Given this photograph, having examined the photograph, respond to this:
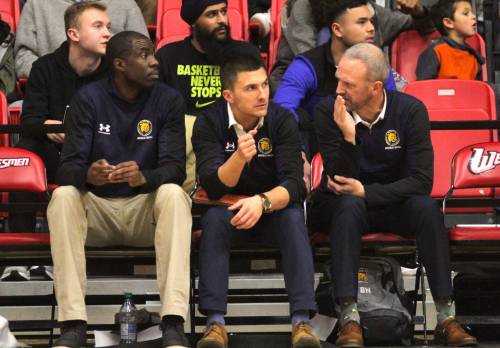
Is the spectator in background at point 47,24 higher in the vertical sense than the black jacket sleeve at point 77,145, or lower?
higher

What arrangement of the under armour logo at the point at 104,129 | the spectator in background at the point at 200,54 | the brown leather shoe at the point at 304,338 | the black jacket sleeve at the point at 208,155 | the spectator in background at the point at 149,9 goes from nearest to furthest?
the brown leather shoe at the point at 304,338, the black jacket sleeve at the point at 208,155, the under armour logo at the point at 104,129, the spectator in background at the point at 200,54, the spectator in background at the point at 149,9

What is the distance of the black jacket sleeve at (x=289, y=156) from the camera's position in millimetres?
5375

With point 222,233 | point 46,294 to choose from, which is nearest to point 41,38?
point 46,294

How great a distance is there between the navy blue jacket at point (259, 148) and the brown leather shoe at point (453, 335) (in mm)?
900

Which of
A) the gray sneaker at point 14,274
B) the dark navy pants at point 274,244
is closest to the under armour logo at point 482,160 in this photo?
the dark navy pants at point 274,244

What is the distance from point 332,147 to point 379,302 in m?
0.82

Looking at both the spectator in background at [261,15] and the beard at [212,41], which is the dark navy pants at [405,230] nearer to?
the beard at [212,41]

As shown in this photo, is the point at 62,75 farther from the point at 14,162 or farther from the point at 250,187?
the point at 250,187

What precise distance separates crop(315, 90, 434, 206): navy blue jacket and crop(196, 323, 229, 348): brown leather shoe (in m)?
1.01

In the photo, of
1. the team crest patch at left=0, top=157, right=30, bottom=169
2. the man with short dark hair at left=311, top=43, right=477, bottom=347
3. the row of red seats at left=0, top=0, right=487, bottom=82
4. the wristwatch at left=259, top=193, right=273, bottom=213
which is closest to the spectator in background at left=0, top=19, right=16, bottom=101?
the row of red seats at left=0, top=0, right=487, bottom=82

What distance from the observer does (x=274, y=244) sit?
17.7 feet

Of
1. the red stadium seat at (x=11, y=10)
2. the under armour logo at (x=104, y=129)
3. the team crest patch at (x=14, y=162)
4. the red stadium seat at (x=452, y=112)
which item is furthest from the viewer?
the red stadium seat at (x=11, y=10)

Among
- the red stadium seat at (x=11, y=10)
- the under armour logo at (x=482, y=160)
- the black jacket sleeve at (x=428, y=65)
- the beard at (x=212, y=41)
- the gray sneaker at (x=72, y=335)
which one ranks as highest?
the red stadium seat at (x=11, y=10)

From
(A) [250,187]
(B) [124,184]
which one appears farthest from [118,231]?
(A) [250,187]
